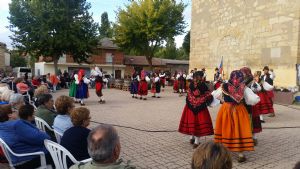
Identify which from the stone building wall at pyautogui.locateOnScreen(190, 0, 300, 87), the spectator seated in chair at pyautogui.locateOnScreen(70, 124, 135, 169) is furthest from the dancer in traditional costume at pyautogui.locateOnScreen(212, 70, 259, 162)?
the stone building wall at pyautogui.locateOnScreen(190, 0, 300, 87)

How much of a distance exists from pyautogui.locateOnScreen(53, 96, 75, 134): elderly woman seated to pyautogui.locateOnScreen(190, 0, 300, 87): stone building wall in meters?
12.4

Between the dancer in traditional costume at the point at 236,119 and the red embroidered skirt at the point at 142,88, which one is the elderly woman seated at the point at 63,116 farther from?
the red embroidered skirt at the point at 142,88

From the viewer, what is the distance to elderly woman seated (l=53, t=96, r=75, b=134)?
4.16 m

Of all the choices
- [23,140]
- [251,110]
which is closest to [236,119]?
[251,110]

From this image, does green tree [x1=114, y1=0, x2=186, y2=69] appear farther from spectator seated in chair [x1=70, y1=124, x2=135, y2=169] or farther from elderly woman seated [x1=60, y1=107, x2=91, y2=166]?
spectator seated in chair [x1=70, y1=124, x2=135, y2=169]

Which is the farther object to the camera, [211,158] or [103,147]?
[103,147]

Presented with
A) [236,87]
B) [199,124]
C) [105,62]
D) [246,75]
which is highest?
[105,62]

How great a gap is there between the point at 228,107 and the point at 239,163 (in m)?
0.91

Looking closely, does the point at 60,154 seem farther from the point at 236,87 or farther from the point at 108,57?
the point at 108,57

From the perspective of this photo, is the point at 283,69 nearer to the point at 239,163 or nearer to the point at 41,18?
the point at 239,163

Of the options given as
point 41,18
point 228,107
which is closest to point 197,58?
point 41,18

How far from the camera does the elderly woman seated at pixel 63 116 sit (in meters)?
4.16

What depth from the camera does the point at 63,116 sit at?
428 centimetres

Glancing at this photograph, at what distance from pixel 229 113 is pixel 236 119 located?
0.15m
